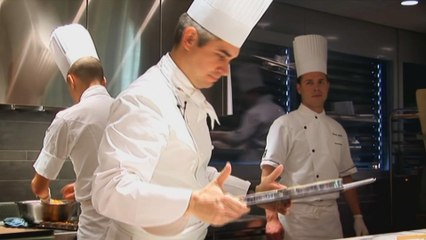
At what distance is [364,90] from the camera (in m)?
4.34

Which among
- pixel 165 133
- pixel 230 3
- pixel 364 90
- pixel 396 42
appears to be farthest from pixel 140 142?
pixel 396 42

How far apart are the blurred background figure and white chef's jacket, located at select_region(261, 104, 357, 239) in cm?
44

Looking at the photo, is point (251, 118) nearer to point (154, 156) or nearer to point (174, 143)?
point (174, 143)

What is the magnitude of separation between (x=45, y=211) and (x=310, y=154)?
5.15ft

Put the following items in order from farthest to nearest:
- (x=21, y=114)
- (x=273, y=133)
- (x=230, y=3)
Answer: (x=273, y=133), (x=21, y=114), (x=230, y=3)

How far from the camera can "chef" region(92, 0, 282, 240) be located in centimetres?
120

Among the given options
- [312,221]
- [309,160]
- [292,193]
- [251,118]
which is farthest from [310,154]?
[292,193]

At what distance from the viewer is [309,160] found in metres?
3.11

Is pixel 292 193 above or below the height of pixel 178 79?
below

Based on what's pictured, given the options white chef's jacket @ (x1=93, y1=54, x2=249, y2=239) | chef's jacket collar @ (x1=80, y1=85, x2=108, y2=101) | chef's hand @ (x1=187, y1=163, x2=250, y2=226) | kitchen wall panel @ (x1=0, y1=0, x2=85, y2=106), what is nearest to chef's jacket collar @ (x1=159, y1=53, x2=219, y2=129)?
white chef's jacket @ (x1=93, y1=54, x2=249, y2=239)

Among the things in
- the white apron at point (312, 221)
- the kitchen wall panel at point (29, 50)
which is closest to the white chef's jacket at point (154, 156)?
the kitchen wall panel at point (29, 50)

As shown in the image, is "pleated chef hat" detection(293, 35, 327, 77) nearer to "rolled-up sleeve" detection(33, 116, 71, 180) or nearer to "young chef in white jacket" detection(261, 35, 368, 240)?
"young chef in white jacket" detection(261, 35, 368, 240)

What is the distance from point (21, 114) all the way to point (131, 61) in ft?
2.21

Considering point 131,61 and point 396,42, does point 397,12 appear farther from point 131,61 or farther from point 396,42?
point 131,61
